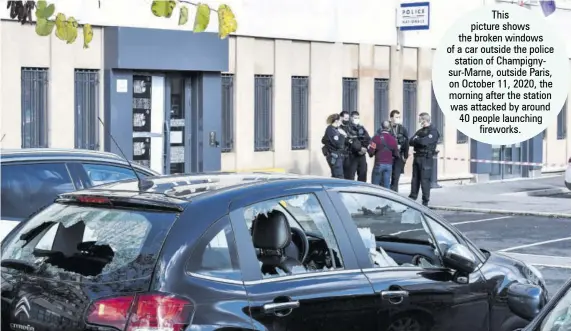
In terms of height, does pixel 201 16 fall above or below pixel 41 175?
above

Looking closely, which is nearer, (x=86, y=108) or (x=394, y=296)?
(x=394, y=296)

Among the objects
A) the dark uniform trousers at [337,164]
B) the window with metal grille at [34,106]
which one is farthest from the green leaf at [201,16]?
the dark uniform trousers at [337,164]

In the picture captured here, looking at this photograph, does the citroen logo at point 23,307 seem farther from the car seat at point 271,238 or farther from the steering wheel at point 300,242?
the steering wheel at point 300,242

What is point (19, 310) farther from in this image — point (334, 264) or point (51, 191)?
point (51, 191)

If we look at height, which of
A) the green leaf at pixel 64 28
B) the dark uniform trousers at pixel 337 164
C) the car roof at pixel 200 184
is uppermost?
the green leaf at pixel 64 28

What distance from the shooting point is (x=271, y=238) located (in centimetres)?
625

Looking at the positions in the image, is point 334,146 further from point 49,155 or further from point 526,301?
point 526,301

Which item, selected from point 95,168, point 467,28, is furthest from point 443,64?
point 95,168

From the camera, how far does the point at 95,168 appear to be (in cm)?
988

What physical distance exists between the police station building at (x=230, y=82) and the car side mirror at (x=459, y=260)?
38.9 ft

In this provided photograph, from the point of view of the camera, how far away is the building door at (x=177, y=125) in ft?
69.6

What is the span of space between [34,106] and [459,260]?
1256cm

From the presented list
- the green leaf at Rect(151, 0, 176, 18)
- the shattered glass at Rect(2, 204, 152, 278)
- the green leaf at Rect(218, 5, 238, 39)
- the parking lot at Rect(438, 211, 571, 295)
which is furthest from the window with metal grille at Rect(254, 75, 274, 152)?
the shattered glass at Rect(2, 204, 152, 278)

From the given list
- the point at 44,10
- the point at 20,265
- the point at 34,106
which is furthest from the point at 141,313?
the point at 34,106
